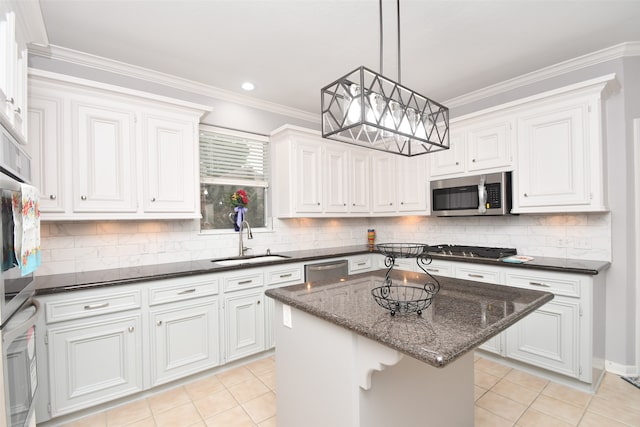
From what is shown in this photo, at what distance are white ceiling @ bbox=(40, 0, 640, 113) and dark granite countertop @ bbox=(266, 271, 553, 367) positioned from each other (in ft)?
6.18

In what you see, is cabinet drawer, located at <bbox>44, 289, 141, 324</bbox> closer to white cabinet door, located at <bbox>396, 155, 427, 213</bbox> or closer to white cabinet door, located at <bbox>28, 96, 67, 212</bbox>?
white cabinet door, located at <bbox>28, 96, 67, 212</bbox>

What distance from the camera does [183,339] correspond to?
2502 millimetres

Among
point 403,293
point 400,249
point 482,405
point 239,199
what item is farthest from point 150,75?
point 482,405

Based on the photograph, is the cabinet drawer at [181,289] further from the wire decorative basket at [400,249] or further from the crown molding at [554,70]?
the crown molding at [554,70]

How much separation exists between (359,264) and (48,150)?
10.3 ft

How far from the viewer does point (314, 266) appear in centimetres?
337

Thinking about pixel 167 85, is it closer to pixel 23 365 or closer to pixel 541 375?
pixel 23 365

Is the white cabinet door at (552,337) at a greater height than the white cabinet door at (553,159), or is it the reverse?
the white cabinet door at (553,159)

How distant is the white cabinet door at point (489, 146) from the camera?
9.86ft

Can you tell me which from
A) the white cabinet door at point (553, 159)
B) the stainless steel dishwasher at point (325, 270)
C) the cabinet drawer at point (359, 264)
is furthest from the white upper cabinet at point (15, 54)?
the white cabinet door at point (553, 159)

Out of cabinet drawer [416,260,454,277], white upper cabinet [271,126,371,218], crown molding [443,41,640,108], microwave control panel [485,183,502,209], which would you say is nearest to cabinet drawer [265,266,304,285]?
white upper cabinet [271,126,371,218]

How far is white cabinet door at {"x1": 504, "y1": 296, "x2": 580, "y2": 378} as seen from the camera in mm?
2422

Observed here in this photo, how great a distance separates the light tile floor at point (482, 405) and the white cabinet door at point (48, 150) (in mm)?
1590

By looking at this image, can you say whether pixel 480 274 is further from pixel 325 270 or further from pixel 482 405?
pixel 325 270
